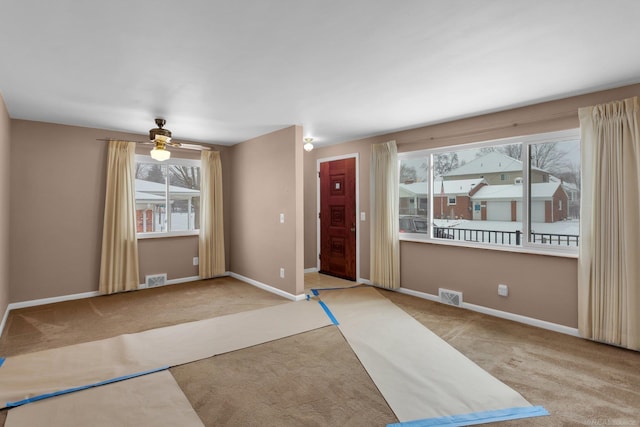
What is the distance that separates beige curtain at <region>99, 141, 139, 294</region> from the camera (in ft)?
15.5

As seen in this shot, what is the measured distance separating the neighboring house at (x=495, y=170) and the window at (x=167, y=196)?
4378 mm

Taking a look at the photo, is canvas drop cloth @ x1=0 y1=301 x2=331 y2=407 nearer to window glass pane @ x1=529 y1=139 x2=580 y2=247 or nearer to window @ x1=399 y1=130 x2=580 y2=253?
window @ x1=399 y1=130 x2=580 y2=253

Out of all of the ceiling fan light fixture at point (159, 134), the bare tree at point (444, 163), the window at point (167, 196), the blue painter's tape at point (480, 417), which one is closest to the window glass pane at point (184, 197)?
the window at point (167, 196)

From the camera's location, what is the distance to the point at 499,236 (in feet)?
13.3

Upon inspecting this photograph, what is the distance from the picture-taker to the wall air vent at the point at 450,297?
4254mm

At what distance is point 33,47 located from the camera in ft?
7.46

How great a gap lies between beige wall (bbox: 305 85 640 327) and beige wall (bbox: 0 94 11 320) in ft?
15.5

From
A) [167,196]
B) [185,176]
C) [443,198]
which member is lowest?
[443,198]

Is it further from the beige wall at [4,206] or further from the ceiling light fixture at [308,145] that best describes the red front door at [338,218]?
the beige wall at [4,206]

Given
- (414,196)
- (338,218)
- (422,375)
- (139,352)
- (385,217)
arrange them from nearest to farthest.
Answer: (422,375) < (139,352) < (414,196) < (385,217) < (338,218)

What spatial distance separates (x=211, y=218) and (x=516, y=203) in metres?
4.77

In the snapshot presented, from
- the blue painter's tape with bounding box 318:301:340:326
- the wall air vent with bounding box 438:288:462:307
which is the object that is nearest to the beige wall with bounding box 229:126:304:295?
the blue painter's tape with bounding box 318:301:340:326

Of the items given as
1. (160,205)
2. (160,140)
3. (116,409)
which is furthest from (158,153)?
(116,409)

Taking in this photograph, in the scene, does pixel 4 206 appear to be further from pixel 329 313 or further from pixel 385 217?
pixel 385 217
